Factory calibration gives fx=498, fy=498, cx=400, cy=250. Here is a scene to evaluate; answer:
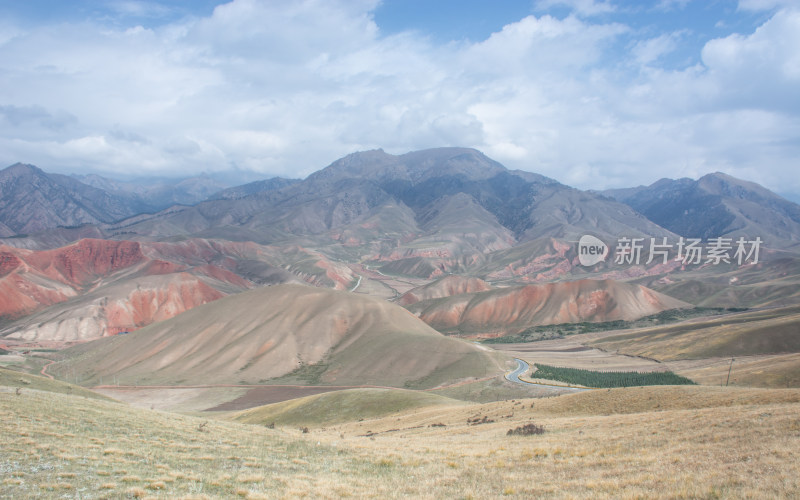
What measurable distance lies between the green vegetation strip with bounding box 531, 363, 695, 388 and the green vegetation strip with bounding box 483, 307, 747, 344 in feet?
207

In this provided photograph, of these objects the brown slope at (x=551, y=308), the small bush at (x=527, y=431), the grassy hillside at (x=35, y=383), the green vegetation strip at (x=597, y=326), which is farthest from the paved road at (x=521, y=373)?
the brown slope at (x=551, y=308)

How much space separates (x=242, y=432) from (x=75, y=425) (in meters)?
8.43

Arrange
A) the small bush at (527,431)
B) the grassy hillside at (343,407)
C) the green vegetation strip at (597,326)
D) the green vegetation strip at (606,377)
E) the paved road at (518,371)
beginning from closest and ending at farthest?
1. the small bush at (527,431)
2. the grassy hillside at (343,407)
3. the green vegetation strip at (606,377)
4. the paved road at (518,371)
5. the green vegetation strip at (597,326)

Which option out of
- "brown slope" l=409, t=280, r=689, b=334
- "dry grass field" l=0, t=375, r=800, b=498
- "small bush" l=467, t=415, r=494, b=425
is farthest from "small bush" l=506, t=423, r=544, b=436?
"brown slope" l=409, t=280, r=689, b=334

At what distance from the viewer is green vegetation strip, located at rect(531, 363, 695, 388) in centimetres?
8050

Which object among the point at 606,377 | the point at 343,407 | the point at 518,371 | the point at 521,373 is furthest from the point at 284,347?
the point at 606,377

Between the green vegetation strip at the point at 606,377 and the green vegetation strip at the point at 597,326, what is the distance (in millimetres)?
62950

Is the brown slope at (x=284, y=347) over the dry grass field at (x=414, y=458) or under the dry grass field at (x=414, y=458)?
under

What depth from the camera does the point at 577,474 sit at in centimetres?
1631

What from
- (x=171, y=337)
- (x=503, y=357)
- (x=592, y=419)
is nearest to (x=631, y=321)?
(x=503, y=357)

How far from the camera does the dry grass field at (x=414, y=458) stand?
14.0m

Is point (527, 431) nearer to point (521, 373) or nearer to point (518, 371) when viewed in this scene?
point (521, 373)

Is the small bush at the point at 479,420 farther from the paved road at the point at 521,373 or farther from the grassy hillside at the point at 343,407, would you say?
the paved road at the point at 521,373

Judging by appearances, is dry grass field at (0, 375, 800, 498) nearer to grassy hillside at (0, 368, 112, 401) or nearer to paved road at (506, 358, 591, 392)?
grassy hillside at (0, 368, 112, 401)
